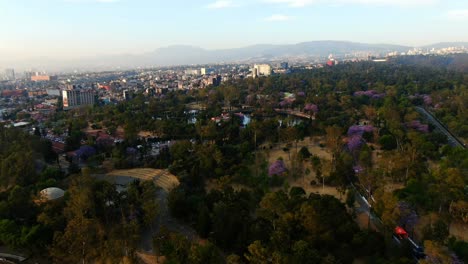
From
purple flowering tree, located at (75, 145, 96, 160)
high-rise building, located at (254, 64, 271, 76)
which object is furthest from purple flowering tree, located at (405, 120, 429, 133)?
high-rise building, located at (254, 64, 271, 76)

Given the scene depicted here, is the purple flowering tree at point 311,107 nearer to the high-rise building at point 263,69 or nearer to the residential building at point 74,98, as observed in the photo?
the residential building at point 74,98

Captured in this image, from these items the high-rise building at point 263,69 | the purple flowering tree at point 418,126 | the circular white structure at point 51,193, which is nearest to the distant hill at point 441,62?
the high-rise building at point 263,69

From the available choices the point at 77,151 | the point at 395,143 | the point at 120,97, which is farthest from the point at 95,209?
the point at 120,97

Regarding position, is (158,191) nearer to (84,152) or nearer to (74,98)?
(84,152)

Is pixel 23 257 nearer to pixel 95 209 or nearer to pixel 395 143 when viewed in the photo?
pixel 95 209

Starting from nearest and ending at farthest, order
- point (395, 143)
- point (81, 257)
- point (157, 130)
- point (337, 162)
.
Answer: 1. point (81, 257)
2. point (337, 162)
3. point (395, 143)
4. point (157, 130)

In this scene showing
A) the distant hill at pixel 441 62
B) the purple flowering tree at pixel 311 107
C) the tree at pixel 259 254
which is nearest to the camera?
the tree at pixel 259 254
